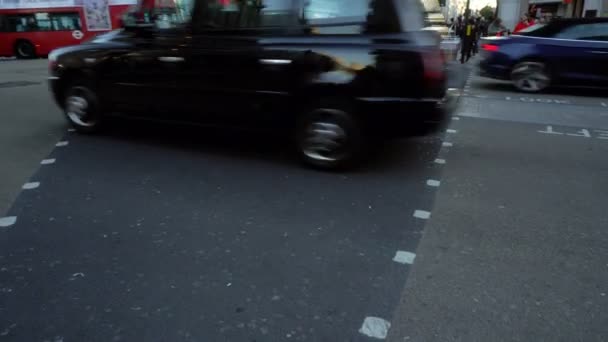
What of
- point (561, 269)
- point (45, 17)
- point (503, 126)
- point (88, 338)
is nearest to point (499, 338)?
point (561, 269)

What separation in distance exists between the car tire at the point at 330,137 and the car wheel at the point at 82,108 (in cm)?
281

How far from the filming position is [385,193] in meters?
4.39

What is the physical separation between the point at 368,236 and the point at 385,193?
917mm

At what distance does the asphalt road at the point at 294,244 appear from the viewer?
2.58m

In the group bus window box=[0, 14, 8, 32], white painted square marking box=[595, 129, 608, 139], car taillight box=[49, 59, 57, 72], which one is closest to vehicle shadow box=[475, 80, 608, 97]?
white painted square marking box=[595, 129, 608, 139]

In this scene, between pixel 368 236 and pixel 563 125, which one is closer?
pixel 368 236

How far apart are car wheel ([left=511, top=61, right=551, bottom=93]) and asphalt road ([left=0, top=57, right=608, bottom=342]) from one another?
16.1 ft

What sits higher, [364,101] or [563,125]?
[364,101]

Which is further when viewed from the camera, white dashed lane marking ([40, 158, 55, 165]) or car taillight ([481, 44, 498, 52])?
car taillight ([481, 44, 498, 52])

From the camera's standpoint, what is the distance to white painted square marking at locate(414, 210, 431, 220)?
12.8ft

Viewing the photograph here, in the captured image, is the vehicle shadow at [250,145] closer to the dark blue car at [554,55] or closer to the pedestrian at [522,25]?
the dark blue car at [554,55]

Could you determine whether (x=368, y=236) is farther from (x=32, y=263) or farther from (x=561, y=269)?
(x=32, y=263)

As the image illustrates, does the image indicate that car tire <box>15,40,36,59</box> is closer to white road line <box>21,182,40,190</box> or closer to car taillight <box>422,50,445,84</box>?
white road line <box>21,182,40,190</box>

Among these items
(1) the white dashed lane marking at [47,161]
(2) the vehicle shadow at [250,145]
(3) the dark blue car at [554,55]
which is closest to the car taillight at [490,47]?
(3) the dark blue car at [554,55]
